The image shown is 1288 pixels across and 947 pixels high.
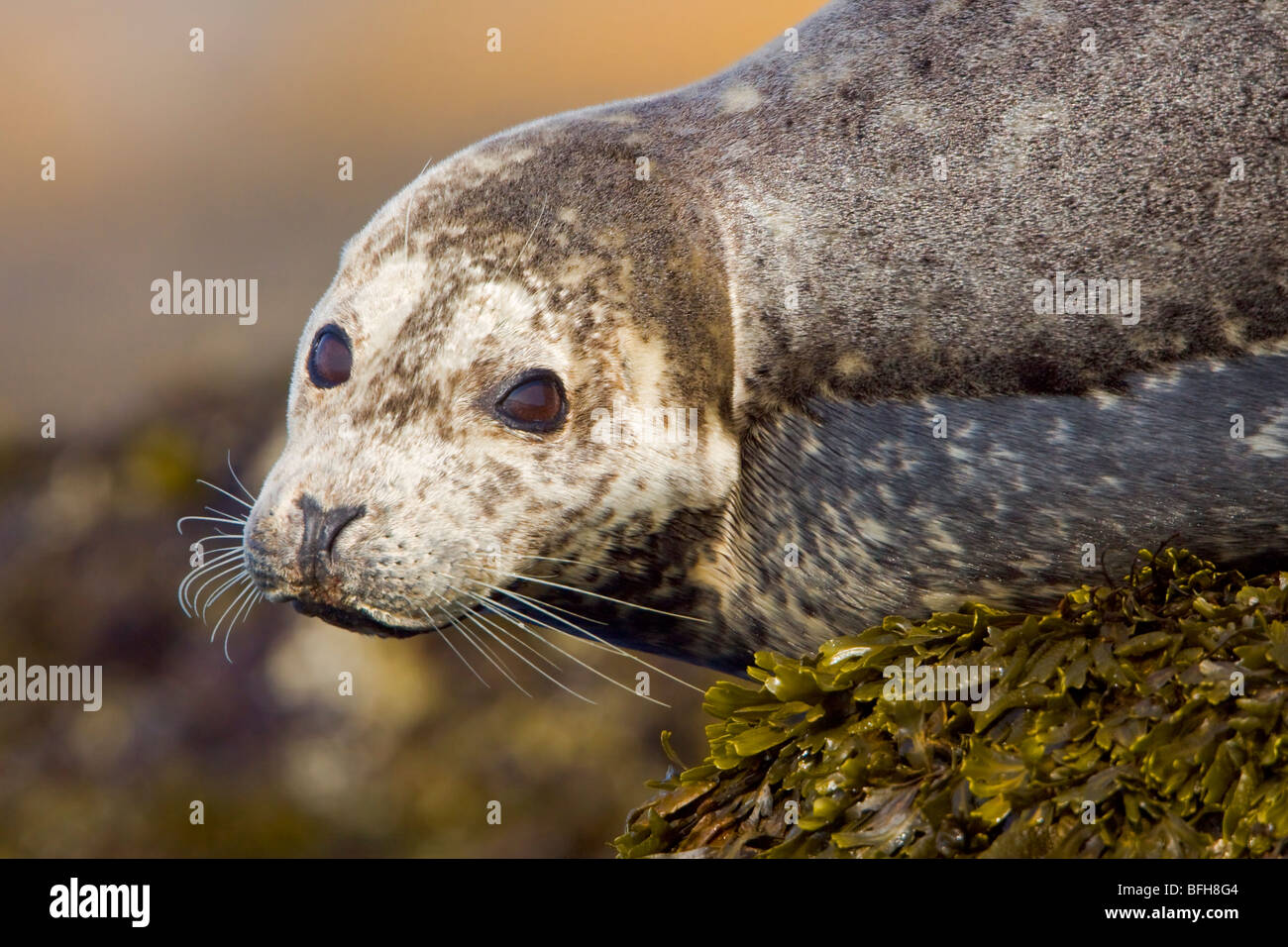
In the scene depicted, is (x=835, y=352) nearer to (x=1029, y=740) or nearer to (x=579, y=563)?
(x=579, y=563)

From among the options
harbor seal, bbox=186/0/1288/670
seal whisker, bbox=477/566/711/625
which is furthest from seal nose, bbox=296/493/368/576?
seal whisker, bbox=477/566/711/625

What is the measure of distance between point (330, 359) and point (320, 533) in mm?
503

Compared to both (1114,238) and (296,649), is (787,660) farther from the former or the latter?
(296,649)

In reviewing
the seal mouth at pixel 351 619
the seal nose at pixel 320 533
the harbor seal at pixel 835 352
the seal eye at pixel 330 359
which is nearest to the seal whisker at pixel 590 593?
the harbor seal at pixel 835 352

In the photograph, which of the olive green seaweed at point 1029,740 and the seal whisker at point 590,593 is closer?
the olive green seaweed at point 1029,740

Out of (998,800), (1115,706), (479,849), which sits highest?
(1115,706)

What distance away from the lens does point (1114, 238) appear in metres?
2.59

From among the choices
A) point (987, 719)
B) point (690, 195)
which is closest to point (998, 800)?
point (987, 719)

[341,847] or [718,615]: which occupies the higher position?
[718,615]

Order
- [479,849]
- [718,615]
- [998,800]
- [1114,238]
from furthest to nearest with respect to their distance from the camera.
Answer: [479,849], [718,615], [1114,238], [998,800]

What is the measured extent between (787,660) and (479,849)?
7.45 m

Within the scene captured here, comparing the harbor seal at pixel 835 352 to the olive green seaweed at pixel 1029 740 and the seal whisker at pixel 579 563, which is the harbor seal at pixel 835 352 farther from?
the olive green seaweed at pixel 1029 740

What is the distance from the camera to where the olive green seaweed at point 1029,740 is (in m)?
2.19

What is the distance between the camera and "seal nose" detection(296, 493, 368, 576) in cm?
265
